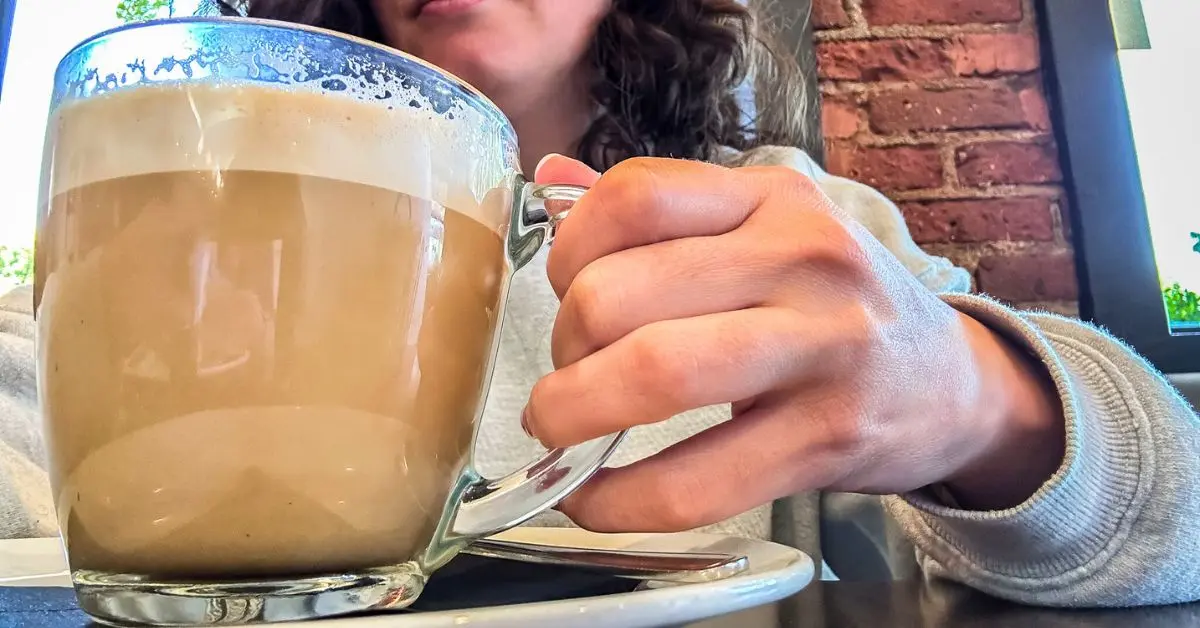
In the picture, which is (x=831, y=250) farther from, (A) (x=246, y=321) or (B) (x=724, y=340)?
(A) (x=246, y=321)

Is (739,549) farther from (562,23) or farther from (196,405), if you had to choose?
(562,23)

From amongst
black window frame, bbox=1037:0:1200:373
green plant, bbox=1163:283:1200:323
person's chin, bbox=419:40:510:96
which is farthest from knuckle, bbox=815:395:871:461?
green plant, bbox=1163:283:1200:323

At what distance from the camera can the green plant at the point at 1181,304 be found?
153 centimetres

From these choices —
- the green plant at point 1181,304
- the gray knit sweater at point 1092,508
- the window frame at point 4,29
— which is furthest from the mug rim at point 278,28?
the window frame at point 4,29

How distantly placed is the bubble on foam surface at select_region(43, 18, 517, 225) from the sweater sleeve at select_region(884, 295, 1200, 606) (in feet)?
1.10

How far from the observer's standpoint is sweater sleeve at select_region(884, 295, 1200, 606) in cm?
42

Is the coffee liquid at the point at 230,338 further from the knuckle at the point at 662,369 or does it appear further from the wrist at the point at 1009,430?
the wrist at the point at 1009,430

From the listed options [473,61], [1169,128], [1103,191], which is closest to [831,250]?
[473,61]

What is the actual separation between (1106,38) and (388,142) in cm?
174

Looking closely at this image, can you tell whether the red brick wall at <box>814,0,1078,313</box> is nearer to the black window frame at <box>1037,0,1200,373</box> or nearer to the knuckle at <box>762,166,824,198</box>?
the black window frame at <box>1037,0,1200,373</box>

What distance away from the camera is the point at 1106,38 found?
157cm

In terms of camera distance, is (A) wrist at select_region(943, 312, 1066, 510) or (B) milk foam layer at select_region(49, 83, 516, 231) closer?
(B) milk foam layer at select_region(49, 83, 516, 231)

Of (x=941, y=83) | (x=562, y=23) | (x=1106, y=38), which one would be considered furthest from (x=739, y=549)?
(x=1106, y=38)

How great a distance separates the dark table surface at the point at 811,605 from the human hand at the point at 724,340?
43 mm
